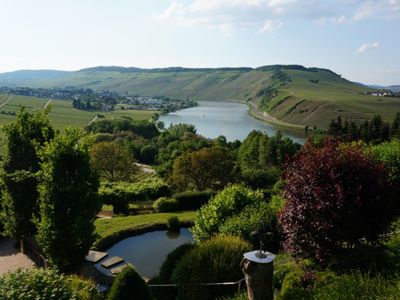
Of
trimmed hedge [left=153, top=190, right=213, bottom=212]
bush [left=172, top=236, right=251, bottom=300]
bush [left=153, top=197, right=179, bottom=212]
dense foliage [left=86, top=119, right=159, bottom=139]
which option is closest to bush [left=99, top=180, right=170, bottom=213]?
bush [left=153, top=197, right=179, bottom=212]

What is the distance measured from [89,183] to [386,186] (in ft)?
38.0

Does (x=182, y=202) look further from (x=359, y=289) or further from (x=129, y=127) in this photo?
(x=129, y=127)

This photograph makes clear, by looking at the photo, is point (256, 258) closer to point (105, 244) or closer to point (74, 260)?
point (74, 260)

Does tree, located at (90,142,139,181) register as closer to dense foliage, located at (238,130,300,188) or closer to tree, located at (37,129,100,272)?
dense foliage, located at (238,130,300,188)

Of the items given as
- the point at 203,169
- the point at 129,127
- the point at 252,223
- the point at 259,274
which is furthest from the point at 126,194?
the point at 129,127

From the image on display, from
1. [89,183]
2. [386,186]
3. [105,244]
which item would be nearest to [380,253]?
[386,186]

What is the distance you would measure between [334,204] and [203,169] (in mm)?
33698

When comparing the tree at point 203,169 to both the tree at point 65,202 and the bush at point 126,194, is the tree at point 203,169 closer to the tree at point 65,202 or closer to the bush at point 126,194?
the bush at point 126,194

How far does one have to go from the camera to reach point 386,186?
36.5ft

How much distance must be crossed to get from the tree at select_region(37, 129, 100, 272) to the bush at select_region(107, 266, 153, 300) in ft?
23.1

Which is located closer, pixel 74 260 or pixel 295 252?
pixel 295 252

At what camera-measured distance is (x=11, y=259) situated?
812 inches

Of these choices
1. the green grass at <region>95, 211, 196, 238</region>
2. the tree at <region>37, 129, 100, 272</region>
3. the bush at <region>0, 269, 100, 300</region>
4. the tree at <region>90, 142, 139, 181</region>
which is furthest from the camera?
the tree at <region>90, 142, 139, 181</region>

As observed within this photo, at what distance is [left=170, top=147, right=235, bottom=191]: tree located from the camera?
4394 cm
